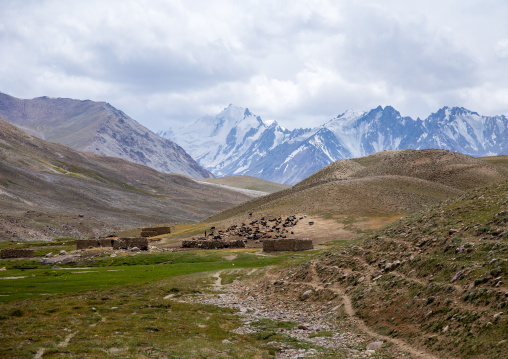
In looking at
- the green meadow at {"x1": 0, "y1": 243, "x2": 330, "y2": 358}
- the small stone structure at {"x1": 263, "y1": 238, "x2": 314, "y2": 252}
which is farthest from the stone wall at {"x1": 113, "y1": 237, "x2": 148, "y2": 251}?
the green meadow at {"x1": 0, "y1": 243, "x2": 330, "y2": 358}

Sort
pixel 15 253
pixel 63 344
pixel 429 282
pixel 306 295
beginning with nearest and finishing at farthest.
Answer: pixel 63 344
pixel 429 282
pixel 306 295
pixel 15 253

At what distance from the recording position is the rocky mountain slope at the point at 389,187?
315 feet

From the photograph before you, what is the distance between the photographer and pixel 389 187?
107m

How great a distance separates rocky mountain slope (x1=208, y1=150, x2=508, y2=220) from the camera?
3775 inches

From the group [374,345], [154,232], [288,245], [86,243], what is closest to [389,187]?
[288,245]

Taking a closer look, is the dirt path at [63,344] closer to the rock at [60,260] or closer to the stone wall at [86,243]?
the rock at [60,260]

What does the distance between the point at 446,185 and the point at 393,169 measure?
22.8m

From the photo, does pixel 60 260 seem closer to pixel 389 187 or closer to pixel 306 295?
pixel 306 295

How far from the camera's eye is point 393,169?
142m

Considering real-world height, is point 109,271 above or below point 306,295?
above

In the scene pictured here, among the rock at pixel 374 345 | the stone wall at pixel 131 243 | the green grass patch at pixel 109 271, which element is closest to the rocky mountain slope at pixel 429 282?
the rock at pixel 374 345

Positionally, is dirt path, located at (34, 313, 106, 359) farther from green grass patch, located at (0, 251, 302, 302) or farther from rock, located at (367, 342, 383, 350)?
rock, located at (367, 342, 383, 350)

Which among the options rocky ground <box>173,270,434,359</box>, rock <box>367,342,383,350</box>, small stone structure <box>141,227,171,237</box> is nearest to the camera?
rocky ground <box>173,270,434,359</box>

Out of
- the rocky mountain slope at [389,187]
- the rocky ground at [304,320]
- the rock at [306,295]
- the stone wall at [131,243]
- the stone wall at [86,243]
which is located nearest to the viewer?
the rocky ground at [304,320]
